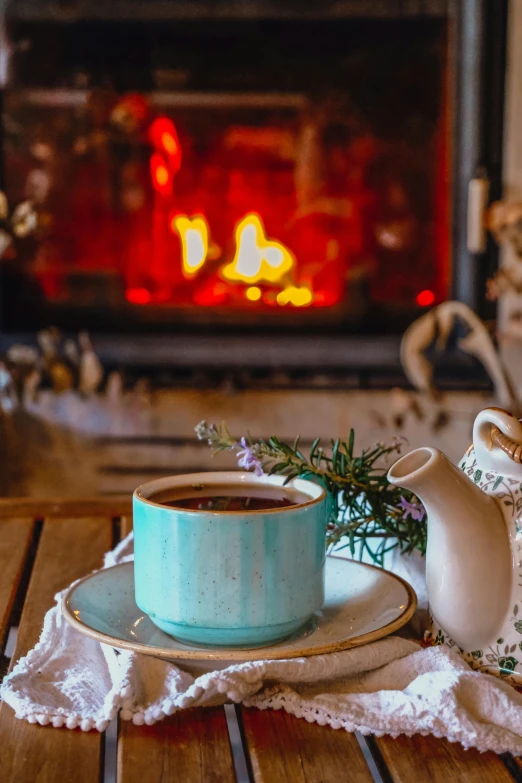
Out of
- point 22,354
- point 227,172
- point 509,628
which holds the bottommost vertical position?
point 22,354

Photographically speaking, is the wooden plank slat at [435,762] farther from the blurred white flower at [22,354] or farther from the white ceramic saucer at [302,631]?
the blurred white flower at [22,354]

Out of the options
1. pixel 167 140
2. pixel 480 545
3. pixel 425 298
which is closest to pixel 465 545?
pixel 480 545

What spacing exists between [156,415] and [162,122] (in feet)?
1.80

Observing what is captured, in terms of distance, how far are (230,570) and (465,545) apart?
126 mm

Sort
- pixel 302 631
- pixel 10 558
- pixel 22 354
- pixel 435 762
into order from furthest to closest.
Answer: pixel 22 354, pixel 10 558, pixel 302 631, pixel 435 762

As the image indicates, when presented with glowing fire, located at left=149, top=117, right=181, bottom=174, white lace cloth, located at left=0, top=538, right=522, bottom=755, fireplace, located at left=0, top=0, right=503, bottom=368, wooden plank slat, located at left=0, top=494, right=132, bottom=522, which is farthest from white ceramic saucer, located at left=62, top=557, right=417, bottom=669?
glowing fire, located at left=149, top=117, right=181, bottom=174

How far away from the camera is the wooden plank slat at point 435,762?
0.41m

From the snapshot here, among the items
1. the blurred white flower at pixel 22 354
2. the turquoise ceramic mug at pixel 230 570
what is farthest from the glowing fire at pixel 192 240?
the turquoise ceramic mug at pixel 230 570

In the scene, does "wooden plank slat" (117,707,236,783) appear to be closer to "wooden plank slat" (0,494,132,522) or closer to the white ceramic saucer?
the white ceramic saucer

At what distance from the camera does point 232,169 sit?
69.0 inches

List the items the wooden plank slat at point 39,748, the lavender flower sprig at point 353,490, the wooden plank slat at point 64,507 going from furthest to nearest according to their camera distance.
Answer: the wooden plank slat at point 64,507
the lavender flower sprig at point 353,490
the wooden plank slat at point 39,748

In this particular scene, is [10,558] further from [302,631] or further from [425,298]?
[425,298]

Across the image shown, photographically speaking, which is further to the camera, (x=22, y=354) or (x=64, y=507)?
(x=22, y=354)

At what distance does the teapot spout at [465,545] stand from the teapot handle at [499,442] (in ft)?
0.06
